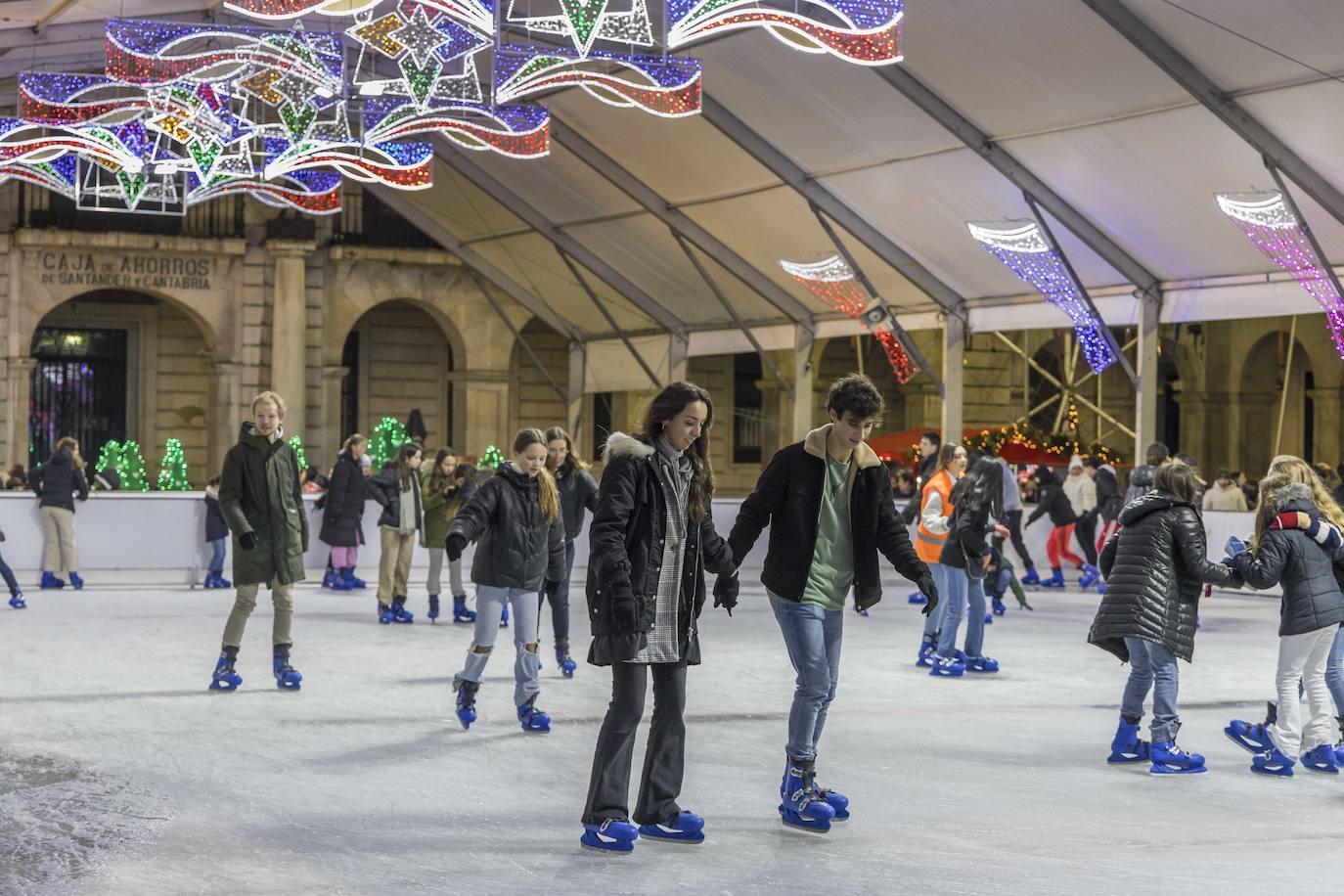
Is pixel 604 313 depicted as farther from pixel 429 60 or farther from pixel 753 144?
pixel 429 60

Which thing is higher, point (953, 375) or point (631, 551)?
point (953, 375)

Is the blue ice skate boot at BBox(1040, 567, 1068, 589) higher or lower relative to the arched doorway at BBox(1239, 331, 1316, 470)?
lower

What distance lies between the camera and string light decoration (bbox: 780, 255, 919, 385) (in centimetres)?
2314

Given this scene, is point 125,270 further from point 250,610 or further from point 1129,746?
point 1129,746

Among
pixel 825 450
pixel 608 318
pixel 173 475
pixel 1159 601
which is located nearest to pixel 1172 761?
pixel 1159 601

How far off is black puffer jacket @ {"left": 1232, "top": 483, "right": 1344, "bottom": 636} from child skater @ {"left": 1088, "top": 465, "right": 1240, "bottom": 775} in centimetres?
14

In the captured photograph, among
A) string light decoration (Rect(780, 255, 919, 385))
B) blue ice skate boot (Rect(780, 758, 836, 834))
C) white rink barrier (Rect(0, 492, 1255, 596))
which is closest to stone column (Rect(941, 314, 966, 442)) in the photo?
string light decoration (Rect(780, 255, 919, 385))

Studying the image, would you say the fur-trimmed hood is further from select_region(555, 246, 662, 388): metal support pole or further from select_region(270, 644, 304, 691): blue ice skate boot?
select_region(555, 246, 662, 388): metal support pole

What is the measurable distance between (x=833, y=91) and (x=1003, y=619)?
6768 mm

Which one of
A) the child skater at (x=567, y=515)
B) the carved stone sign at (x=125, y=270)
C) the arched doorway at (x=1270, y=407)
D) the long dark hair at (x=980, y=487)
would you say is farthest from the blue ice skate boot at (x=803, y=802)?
the arched doorway at (x=1270, y=407)

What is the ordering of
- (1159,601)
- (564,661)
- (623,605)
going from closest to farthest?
(623,605)
(1159,601)
(564,661)

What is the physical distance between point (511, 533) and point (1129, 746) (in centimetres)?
296

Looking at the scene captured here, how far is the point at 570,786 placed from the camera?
6.68 meters

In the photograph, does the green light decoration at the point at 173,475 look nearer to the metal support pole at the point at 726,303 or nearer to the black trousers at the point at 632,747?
the metal support pole at the point at 726,303
